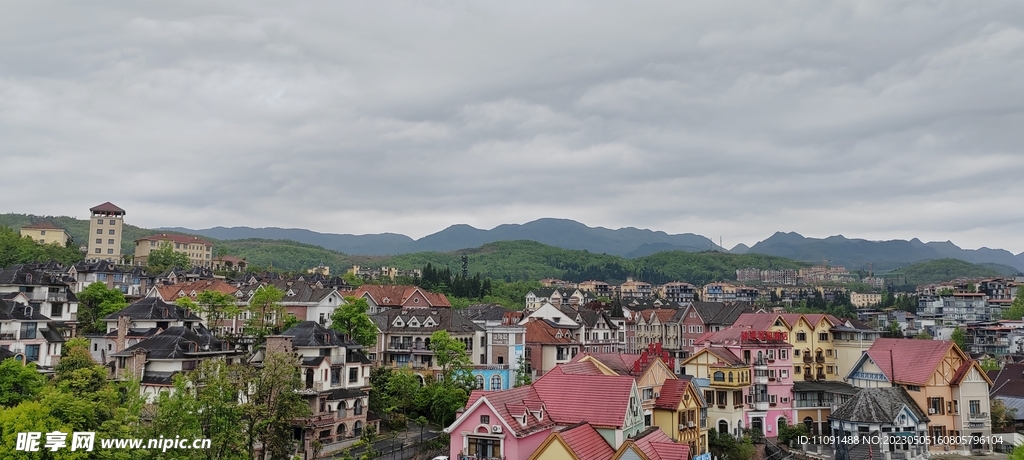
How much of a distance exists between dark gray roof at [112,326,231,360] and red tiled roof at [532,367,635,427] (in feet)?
74.0

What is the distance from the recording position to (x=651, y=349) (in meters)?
44.8

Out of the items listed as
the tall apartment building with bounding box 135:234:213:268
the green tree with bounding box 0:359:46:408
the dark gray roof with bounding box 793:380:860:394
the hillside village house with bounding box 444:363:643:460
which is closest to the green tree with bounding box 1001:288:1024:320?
the dark gray roof with bounding box 793:380:860:394

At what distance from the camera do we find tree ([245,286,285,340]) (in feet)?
188

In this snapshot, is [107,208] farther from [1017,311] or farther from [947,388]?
[1017,311]

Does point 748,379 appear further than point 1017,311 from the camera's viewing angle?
No

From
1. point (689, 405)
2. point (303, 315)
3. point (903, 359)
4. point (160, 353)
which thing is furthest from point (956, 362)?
point (303, 315)

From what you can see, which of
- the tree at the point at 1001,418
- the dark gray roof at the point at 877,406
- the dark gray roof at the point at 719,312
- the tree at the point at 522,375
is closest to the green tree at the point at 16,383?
the tree at the point at 522,375

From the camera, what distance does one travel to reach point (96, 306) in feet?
215

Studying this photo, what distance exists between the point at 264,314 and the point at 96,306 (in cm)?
1758

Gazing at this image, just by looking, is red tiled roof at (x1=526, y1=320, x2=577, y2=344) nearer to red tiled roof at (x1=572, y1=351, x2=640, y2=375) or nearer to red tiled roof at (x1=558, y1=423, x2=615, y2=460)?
red tiled roof at (x1=572, y1=351, x2=640, y2=375)

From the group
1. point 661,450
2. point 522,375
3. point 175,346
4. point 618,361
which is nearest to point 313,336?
point 175,346

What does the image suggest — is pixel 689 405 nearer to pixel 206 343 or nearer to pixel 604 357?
pixel 604 357

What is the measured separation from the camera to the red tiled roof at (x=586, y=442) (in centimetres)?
2856

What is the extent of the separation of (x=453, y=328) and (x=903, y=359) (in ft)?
110
